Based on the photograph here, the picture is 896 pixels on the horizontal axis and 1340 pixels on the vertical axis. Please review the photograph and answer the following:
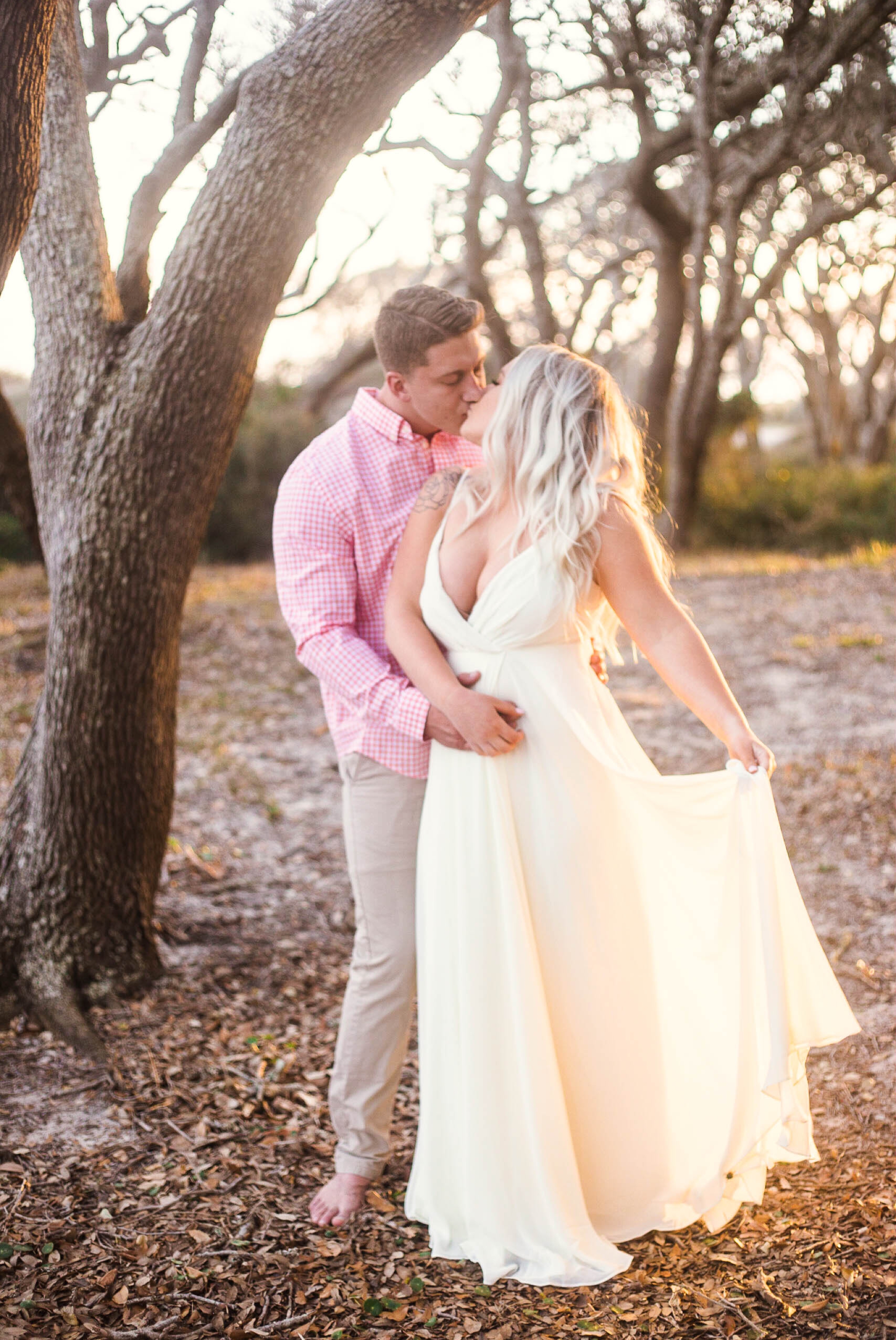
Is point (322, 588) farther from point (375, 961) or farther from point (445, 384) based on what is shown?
point (375, 961)

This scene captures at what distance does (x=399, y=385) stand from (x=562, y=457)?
0.57 m

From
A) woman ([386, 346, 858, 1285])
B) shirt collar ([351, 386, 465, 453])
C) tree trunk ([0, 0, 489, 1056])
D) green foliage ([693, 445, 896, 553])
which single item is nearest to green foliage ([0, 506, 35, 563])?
green foliage ([693, 445, 896, 553])

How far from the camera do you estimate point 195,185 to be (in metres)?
4.33

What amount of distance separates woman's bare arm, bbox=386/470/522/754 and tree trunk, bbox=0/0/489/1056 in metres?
1.14

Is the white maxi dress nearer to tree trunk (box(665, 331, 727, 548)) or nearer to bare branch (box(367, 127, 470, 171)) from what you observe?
bare branch (box(367, 127, 470, 171))

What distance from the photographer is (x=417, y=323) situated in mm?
2600

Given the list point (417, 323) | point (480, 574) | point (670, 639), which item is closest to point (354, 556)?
point (480, 574)

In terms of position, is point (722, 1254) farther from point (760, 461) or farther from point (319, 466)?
point (760, 461)

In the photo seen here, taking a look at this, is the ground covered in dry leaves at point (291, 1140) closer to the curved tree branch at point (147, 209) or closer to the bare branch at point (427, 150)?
the curved tree branch at point (147, 209)

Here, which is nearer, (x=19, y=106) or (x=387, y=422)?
(x=19, y=106)

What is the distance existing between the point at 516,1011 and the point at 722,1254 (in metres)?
0.73

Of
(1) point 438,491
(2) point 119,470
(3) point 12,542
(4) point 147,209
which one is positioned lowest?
(1) point 438,491

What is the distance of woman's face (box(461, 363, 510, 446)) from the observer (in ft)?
8.11

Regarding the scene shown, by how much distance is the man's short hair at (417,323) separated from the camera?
103 inches
